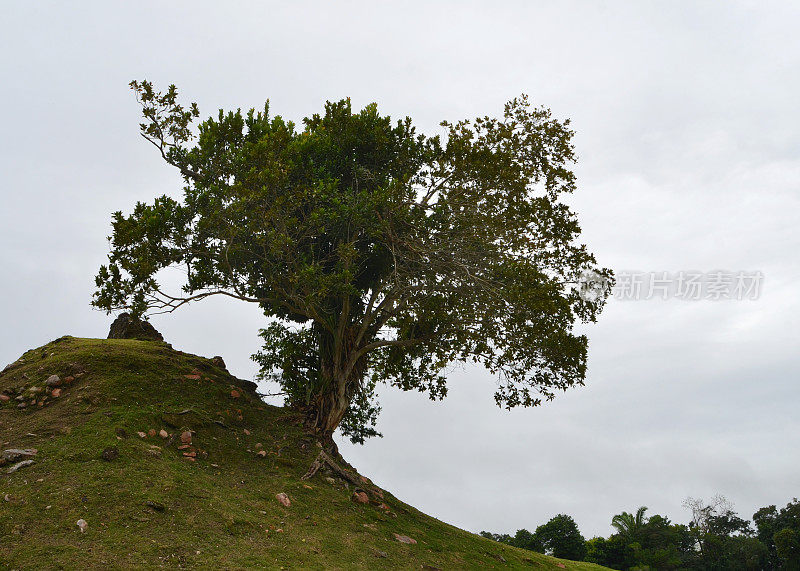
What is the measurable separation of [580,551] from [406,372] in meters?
24.8

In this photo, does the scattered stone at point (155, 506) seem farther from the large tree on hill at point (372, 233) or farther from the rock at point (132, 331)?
the rock at point (132, 331)

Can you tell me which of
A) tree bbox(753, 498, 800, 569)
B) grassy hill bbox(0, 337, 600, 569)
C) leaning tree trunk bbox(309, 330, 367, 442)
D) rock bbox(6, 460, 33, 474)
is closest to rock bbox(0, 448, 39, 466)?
grassy hill bbox(0, 337, 600, 569)

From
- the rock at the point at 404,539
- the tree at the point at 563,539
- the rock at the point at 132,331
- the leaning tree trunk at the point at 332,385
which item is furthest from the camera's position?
the tree at the point at 563,539

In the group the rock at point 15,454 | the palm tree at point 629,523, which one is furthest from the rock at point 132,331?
the palm tree at point 629,523

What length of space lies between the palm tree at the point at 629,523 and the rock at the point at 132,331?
37.6 meters

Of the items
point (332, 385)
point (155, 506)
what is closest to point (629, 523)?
point (332, 385)

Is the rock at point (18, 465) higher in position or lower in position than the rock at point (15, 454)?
lower

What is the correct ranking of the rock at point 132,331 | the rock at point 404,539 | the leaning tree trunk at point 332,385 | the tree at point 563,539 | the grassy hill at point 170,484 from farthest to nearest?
the tree at point 563,539 → the rock at point 132,331 → the leaning tree trunk at point 332,385 → the rock at point 404,539 → the grassy hill at point 170,484

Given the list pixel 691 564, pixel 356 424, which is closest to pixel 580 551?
pixel 691 564

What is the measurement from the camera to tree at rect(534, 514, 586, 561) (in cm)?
4022

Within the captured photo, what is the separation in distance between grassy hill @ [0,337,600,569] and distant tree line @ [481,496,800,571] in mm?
20129

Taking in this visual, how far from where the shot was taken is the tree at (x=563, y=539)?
40.2 m

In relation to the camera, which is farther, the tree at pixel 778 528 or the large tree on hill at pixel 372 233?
the tree at pixel 778 528

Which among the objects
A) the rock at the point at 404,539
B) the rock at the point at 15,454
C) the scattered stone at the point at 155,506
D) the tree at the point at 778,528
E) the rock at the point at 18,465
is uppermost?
the tree at the point at 778,528
